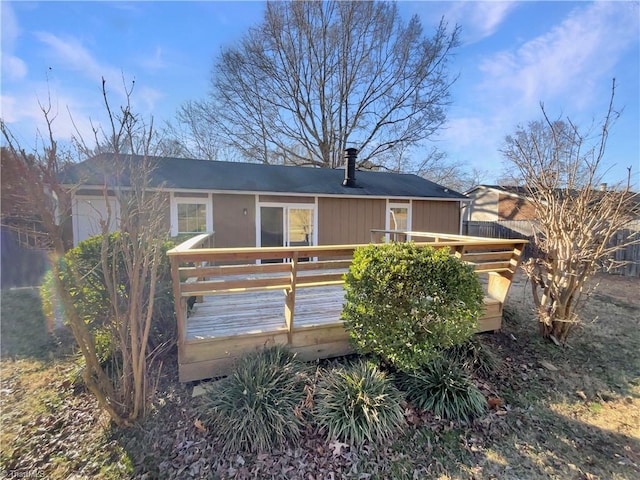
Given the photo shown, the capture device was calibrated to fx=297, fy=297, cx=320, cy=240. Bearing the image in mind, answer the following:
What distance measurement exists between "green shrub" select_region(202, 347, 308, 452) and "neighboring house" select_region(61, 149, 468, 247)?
16.1ft

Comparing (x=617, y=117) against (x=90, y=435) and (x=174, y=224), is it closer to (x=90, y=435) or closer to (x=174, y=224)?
(x=90, y=435)

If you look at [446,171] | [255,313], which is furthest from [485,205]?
[255,313]

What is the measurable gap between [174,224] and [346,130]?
1262 cm

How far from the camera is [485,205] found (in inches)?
762

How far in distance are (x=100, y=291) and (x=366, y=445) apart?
2815 millimetres

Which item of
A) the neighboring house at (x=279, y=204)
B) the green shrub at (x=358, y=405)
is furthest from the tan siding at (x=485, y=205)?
the green shrub at (x=358, y=405)

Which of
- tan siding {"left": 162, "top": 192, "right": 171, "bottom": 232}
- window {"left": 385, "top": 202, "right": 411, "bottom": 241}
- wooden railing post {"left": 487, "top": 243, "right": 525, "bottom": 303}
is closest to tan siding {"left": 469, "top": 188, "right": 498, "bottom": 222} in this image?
window {"left": 385, "top": 202, "right": 411, "bottom": 241}

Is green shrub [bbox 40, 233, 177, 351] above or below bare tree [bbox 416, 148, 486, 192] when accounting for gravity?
below

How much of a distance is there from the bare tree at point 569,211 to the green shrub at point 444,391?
1924 millimetres

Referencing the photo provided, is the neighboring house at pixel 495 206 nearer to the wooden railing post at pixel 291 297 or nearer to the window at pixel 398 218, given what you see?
the window at pixel 398 218

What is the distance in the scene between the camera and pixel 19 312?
5082 millimetres

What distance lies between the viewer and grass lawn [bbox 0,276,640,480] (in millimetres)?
2137

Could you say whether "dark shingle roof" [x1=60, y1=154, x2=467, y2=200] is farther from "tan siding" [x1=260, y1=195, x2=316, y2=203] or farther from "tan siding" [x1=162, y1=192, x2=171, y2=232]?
"tan siding" [x1=162, y1=192, x2=171, y2=232]

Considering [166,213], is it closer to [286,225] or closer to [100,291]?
[100,291]
